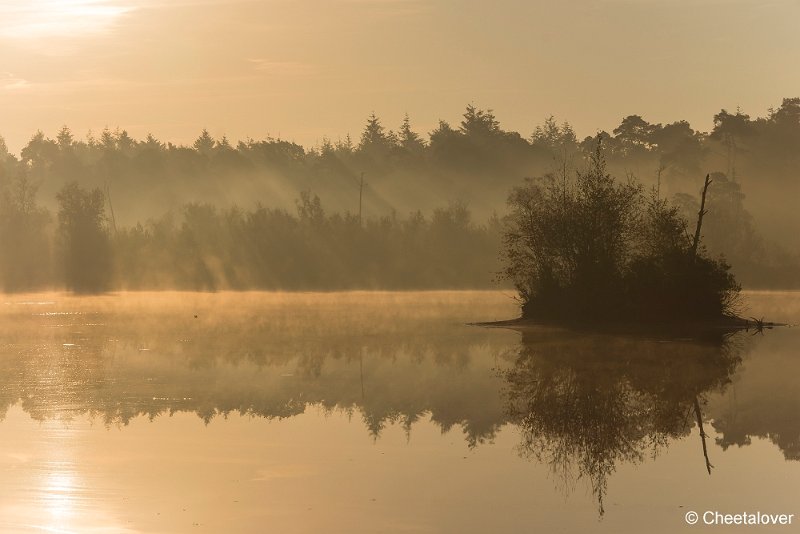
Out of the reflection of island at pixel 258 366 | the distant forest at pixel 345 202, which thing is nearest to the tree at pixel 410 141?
the distant forest at pixel 345 202

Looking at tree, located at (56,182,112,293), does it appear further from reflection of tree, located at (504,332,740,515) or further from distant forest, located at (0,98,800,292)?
reflection of tree, located at (504,332,740,515)

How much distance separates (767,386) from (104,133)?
17097 centimetres

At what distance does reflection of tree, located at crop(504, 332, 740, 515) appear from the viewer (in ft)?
63.9

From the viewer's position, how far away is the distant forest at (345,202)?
359ft

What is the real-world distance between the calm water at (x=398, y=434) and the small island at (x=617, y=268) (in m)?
4.77

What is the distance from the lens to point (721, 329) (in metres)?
45.6

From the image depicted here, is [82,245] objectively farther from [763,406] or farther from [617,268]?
[763,406]

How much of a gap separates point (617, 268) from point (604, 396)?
2185cm

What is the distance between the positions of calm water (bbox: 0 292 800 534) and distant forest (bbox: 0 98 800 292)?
61600mm

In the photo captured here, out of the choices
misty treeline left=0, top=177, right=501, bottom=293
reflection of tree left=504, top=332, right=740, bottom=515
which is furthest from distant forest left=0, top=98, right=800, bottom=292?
reflection of tree left=504, top=332, right=740, bottom=515

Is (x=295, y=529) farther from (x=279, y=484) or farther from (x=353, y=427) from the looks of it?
(x=353, y=427)

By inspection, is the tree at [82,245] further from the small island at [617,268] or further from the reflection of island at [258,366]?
the small island at [617,268]

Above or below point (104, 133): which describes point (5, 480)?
below

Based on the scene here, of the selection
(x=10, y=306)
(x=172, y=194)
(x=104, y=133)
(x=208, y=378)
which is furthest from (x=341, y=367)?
(x=104, y=133)
